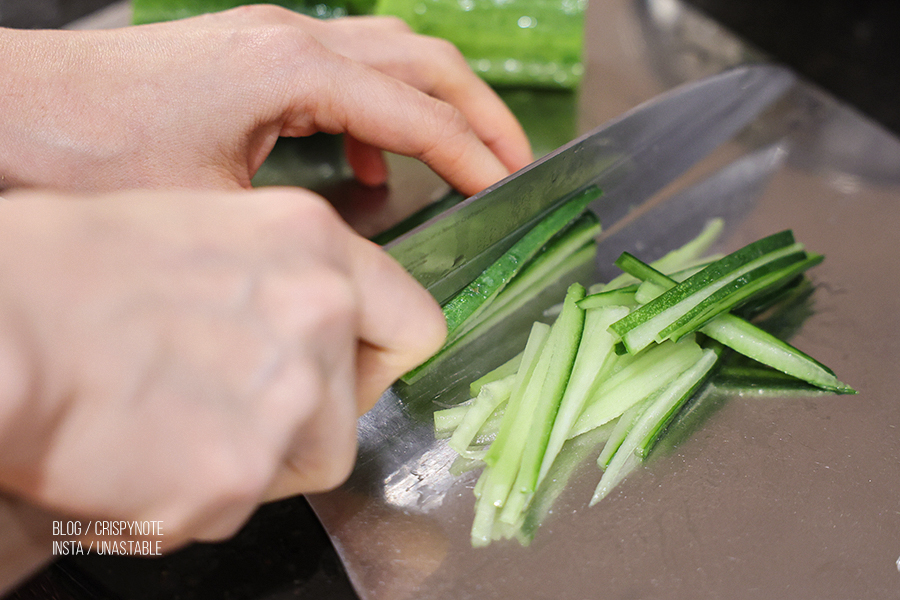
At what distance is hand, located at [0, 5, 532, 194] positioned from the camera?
143 cm

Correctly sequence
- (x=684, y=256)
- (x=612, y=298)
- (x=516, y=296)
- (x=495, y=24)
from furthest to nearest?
(x=495, y=24), (x=684, y=256), (x=516, y=296), (x=612, y=298)

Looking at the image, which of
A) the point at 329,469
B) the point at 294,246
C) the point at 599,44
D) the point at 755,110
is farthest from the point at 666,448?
the point at 599,44

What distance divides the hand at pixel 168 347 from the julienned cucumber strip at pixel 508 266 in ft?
2.06

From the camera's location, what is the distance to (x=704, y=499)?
4.43 feet

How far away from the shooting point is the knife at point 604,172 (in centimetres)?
154

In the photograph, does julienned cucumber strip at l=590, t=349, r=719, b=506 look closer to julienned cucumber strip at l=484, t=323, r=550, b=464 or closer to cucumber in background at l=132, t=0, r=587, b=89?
julienned cucumber strip at l=484, t=323, r=550, b=464

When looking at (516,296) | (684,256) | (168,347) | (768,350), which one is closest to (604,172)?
(684,256)

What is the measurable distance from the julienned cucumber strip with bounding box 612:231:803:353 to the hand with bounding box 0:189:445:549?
720 mm

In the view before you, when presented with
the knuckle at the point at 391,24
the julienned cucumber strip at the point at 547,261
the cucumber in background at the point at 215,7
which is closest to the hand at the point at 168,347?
the julienned cucumber strip at the point at 547,261

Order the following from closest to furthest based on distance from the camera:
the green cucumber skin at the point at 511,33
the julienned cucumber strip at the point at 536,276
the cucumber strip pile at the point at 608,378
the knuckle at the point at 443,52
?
the cucumber strip pile at the point at 608,378 → the julienned cucumber strip at the point at 536,276 → the knuckle at the point at 443,52 → the green cucumber skin at the point at 511,33

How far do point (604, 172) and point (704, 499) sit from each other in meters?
0.97

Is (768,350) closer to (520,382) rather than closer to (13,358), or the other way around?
(520,382)

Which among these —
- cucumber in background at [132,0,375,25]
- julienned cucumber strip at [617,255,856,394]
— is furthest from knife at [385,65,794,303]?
cucumber in background at [132,0,375,25]

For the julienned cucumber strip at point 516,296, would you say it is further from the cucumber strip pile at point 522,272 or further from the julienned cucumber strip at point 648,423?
the julienned cucumber strip at point 648,423
